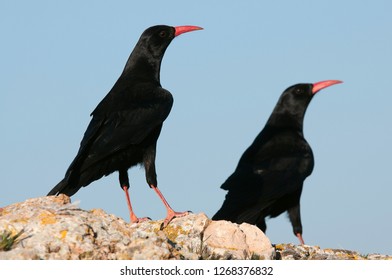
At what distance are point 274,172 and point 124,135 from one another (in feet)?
8.41

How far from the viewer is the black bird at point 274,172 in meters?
11.3

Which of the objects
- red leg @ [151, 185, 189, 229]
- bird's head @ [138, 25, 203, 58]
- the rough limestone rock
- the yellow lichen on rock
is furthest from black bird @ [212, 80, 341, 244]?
the yellow lichen on rock

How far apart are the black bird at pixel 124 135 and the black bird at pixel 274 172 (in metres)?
1.31

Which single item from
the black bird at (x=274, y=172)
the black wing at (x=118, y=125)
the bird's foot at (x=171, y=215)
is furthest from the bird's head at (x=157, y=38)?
the bird's foot at (x=171, y=215)

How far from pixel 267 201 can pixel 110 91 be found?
2.93m

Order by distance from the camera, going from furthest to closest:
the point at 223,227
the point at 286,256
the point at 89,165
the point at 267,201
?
the point at 267,201 → the point at 89,165 → the point at 286,256 → the point at 223,227

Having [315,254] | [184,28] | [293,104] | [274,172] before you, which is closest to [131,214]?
[274,172]

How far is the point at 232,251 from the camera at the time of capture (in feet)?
26.3

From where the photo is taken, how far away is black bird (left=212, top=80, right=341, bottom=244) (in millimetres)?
11297

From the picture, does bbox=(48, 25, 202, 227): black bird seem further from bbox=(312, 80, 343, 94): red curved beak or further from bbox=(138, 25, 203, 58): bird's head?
bbox=(312, 80, 343, 94): red curved beak

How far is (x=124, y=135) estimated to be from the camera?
10750 millimetres

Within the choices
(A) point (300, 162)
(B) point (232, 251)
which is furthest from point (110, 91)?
(B) point (232, 251)
